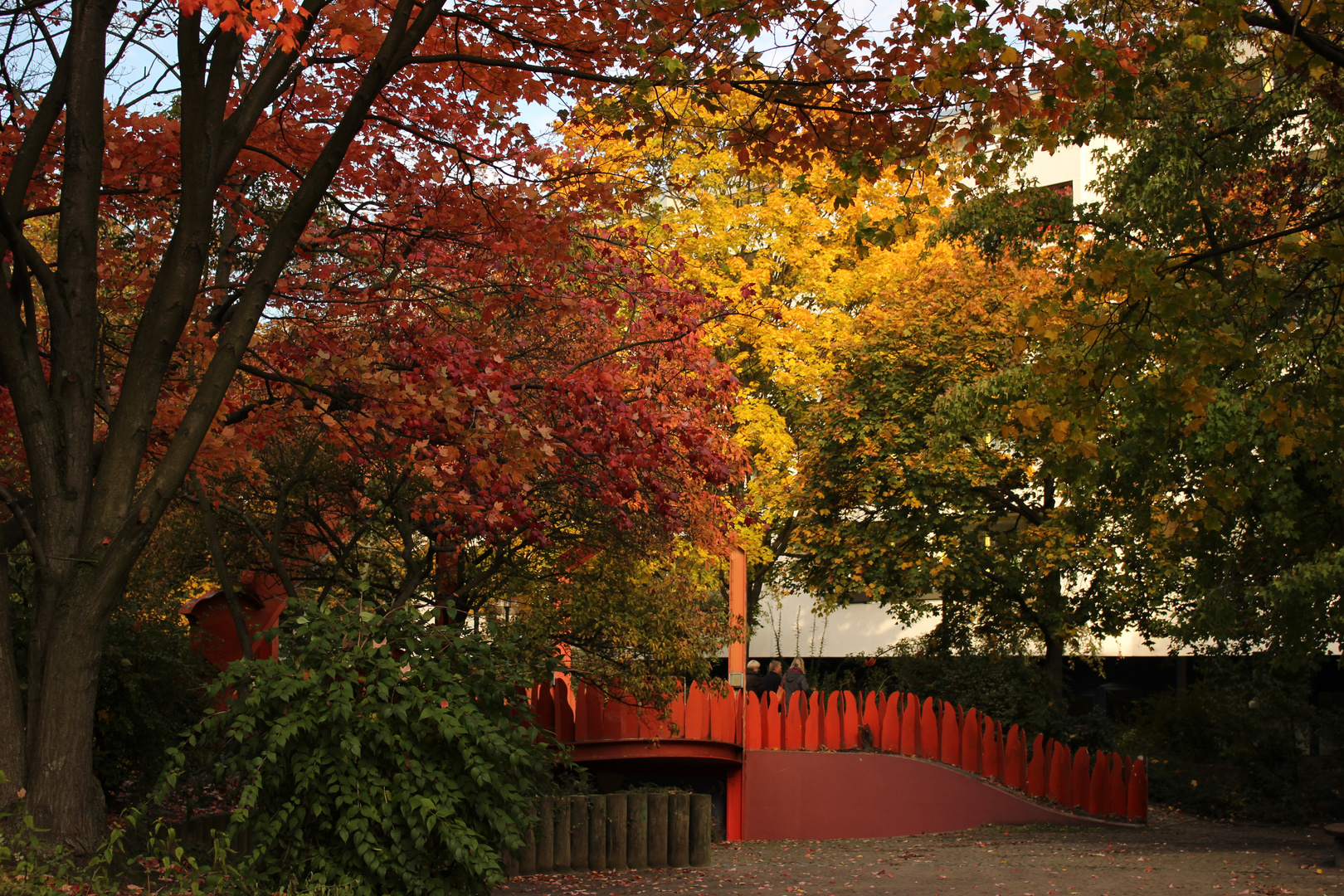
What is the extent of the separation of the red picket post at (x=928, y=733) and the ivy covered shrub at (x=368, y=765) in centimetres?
1053

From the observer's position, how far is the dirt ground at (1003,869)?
34.0 ft

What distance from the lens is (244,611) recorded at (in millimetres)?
14781

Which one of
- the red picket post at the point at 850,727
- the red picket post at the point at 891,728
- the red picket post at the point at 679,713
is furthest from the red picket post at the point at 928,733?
the red picket post at the point at 679,713

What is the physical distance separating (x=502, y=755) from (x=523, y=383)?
2.82 metres

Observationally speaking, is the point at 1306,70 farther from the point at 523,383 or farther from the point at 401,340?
the point at 401,340

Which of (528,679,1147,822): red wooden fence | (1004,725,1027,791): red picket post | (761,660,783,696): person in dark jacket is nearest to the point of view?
(528,679,1147,822): red wooden fence

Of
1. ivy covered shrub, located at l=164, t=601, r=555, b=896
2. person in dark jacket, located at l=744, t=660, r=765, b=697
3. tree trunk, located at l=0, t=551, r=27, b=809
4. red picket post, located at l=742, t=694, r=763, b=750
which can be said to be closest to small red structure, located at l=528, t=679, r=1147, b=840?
red picket post, located at l=742, t=694, r=763, b=750

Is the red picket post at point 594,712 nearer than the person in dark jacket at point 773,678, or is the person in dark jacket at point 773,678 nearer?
the red picket post at point 594,712

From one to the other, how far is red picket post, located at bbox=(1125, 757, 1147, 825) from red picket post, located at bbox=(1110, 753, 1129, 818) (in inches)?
2.1

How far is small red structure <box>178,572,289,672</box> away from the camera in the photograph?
13.7 m

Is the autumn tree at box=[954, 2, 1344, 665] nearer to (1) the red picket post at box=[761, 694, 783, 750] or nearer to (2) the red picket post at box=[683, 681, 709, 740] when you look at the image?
(1) the red picket post at box=[761, 694, 783, 750]

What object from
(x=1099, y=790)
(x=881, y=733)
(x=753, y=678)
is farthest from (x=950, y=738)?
(x=753, y=678)

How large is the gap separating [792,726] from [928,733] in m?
1.90

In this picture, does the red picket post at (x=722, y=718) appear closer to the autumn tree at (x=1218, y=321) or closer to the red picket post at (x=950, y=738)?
the red picket post at (x=950, y=738)
